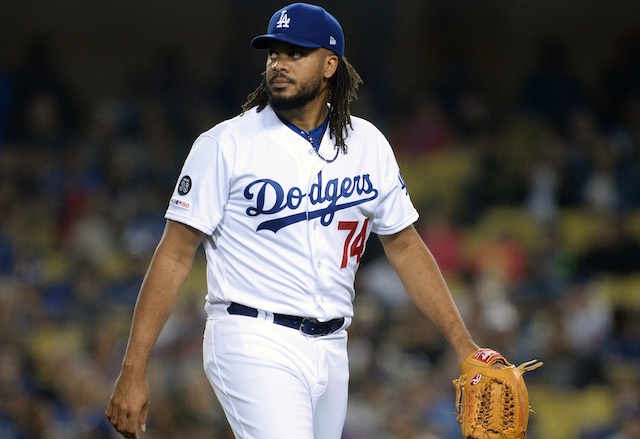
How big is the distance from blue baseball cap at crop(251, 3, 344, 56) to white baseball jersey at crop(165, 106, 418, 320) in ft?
0.97

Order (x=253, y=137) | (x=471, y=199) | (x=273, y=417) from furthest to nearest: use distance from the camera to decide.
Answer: (x=471, y=199) → (x=253, y=137) → (x=273, y=417)

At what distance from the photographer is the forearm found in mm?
3816

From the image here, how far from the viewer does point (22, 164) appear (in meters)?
10.8

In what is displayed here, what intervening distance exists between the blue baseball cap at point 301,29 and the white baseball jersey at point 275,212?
295 millimetres

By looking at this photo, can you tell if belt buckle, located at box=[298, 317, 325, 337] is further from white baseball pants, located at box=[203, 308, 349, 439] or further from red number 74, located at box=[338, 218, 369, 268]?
red number 74, located at box=[338, 218, 369, 268]

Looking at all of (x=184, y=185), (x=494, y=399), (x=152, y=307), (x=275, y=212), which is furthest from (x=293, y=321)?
(x=494, y=399)

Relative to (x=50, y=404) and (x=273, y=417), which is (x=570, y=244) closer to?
(x=50, y=404)

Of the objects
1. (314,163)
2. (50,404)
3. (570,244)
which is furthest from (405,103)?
(314,163)

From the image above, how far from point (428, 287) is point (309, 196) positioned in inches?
22.4

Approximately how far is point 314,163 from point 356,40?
29.1 feet

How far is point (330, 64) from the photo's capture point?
3.79m

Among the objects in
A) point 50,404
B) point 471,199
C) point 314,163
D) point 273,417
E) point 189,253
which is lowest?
point 50,404

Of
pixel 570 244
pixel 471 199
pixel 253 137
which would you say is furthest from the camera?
pixel 471 199

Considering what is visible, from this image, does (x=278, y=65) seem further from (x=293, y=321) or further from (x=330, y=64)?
(x=293, y=321)
